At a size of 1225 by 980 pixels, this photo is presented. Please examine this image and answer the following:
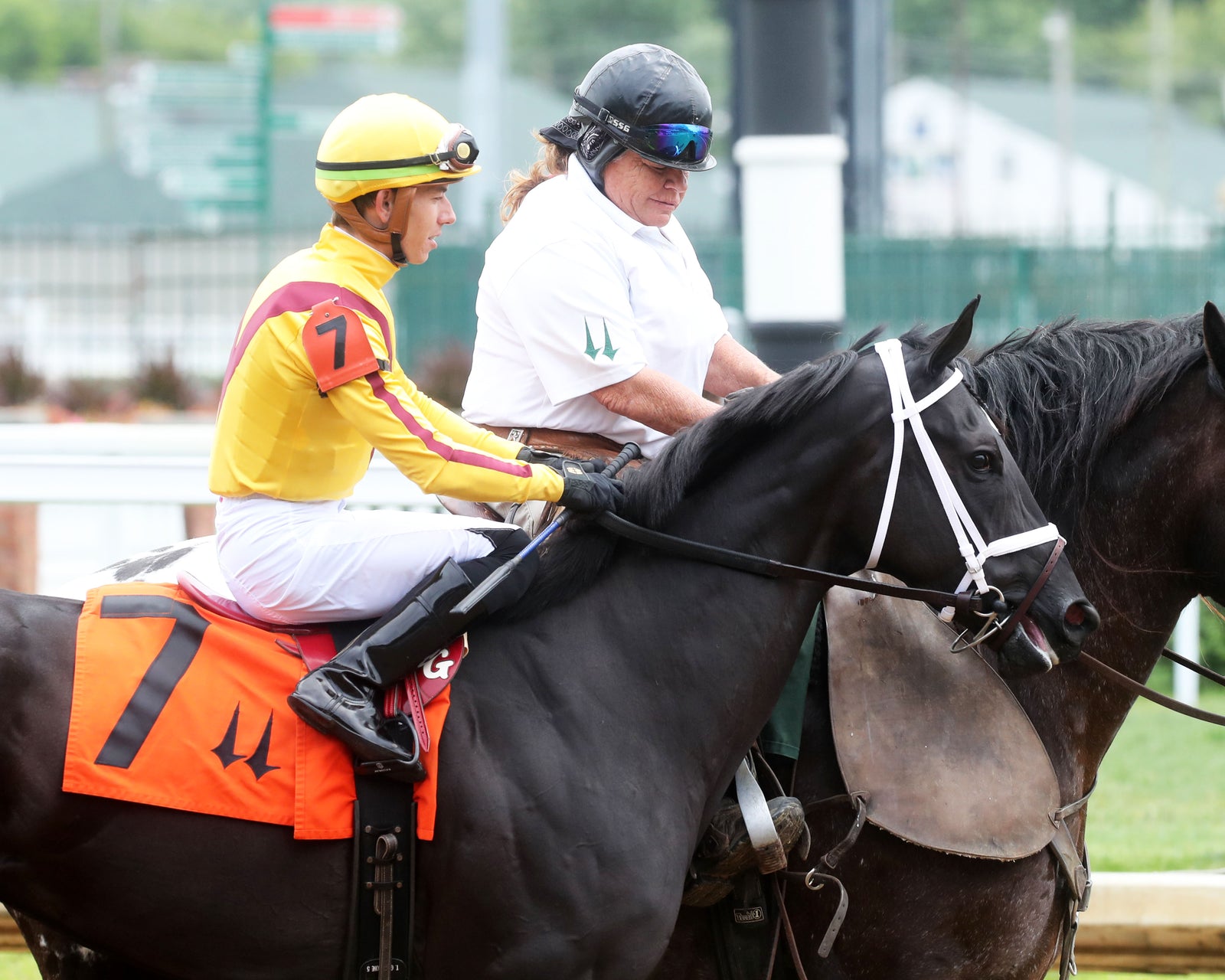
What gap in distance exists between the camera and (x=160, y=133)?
26.3 meters

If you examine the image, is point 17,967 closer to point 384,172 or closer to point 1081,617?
point 384,172

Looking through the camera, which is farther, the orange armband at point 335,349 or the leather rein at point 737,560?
the leather rein at point 737,560

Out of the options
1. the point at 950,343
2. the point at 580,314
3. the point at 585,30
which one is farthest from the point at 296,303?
the point at 585,30

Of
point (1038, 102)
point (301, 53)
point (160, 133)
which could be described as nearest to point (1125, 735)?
point (160, 133)

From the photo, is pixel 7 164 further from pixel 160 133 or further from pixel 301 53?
pixel 160 133

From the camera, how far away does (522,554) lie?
10.5ft

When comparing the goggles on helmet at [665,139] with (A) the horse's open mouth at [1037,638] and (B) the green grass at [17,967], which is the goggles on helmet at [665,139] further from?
(B) the green grass at [17,967]

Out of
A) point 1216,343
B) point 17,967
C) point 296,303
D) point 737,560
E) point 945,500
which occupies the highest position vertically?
point 296,303

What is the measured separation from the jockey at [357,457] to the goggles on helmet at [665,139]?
21.7 inches

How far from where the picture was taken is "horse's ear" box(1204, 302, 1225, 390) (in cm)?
338

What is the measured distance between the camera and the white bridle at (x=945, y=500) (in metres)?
3.07

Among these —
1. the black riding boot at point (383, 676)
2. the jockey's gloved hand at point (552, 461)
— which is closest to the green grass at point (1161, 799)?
the jockey's gloved hand at point (552, 461)

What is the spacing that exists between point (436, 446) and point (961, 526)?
42.8 inches

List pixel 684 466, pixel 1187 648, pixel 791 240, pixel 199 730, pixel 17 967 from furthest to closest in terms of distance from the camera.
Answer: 1. pixel 1187 648
2. pixel 791 240
3. pixel 17 967
4. pixel 684 466
5. pixel 199 730
